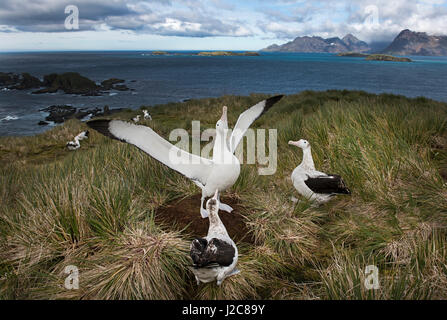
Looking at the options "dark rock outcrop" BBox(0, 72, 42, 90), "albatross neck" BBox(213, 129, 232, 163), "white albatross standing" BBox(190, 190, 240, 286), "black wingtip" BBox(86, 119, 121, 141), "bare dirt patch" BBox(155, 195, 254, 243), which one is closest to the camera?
"white albatross standing" BBox(190, 190, 240, 286)

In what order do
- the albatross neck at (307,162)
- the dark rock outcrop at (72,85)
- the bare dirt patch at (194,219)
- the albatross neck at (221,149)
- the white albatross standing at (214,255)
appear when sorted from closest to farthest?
the white albatross standing at (214,255) → the albatross neck at (221,149) → the bare dirt patch at (194,219) → the albatross neck at (307,162) → the dark rock outcrop at (72,85)

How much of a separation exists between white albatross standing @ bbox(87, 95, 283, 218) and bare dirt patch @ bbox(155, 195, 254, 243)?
202 millimetres

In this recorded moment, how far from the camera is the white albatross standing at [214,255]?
2.76 m

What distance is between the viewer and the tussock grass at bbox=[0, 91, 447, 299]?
2.98m

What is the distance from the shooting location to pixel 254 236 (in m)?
4.11

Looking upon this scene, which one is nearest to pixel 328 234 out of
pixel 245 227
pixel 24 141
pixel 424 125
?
pixel 245 227

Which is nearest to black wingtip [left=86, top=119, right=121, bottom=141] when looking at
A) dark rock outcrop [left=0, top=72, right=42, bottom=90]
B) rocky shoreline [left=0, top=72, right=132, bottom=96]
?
rocky shoreline [left=0, top=72, right=132, bottom=96]

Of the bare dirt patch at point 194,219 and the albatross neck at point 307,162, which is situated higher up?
the albatross neck at point 307,162

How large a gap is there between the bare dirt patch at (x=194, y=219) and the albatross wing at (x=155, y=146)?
0.56m

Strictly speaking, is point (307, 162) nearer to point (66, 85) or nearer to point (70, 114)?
point (70, 114)

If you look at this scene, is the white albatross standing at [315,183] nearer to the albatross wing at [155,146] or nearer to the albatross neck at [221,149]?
the albatross neck at [221,149]

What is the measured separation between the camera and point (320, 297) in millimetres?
2879

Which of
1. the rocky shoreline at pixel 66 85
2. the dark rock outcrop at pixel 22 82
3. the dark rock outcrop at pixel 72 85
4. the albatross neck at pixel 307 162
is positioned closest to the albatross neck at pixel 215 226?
the albatross neck at pixel 307 162

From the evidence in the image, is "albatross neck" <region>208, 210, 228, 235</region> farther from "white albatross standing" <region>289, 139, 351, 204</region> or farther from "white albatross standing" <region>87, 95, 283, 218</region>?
"white albatross standing" <region>289, 139, 351, 204</region>
